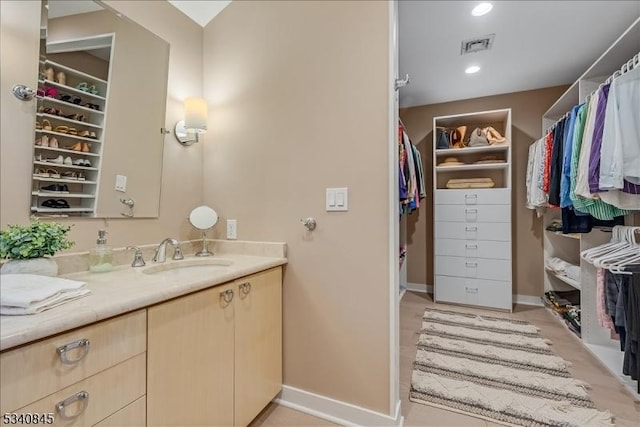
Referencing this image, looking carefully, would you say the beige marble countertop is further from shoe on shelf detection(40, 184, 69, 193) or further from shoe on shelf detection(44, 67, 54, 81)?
shoe on shelf detection(44, 67, 54, 81)

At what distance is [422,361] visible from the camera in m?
2.01

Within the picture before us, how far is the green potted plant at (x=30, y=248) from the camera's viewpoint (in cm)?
92

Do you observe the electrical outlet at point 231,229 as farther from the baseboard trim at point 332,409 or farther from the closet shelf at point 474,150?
the closet shelf at point 474,150

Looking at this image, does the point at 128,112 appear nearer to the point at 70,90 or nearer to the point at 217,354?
the point at 70,90

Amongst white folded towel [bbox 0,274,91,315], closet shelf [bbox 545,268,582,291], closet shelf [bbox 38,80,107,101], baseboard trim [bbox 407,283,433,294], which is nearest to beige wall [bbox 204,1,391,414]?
closet shelf [bbox 38,80,107,101]

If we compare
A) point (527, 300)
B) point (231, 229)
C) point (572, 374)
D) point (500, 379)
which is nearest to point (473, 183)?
point (527, 300)

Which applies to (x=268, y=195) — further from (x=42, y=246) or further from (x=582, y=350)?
(x=582, y=350)

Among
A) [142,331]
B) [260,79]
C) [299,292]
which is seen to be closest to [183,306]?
[142,331]

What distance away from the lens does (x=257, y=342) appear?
139 centimetres

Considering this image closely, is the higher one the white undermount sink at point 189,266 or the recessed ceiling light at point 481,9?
the recessed ceiling light at point 481,9

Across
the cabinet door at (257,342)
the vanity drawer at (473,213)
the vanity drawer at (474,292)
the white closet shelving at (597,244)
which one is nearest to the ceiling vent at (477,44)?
the white closet shelving at (597,244)

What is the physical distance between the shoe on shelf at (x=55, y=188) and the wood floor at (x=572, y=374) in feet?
4.66

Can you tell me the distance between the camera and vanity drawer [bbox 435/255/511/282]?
300cm

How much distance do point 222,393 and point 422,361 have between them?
1436 mm
